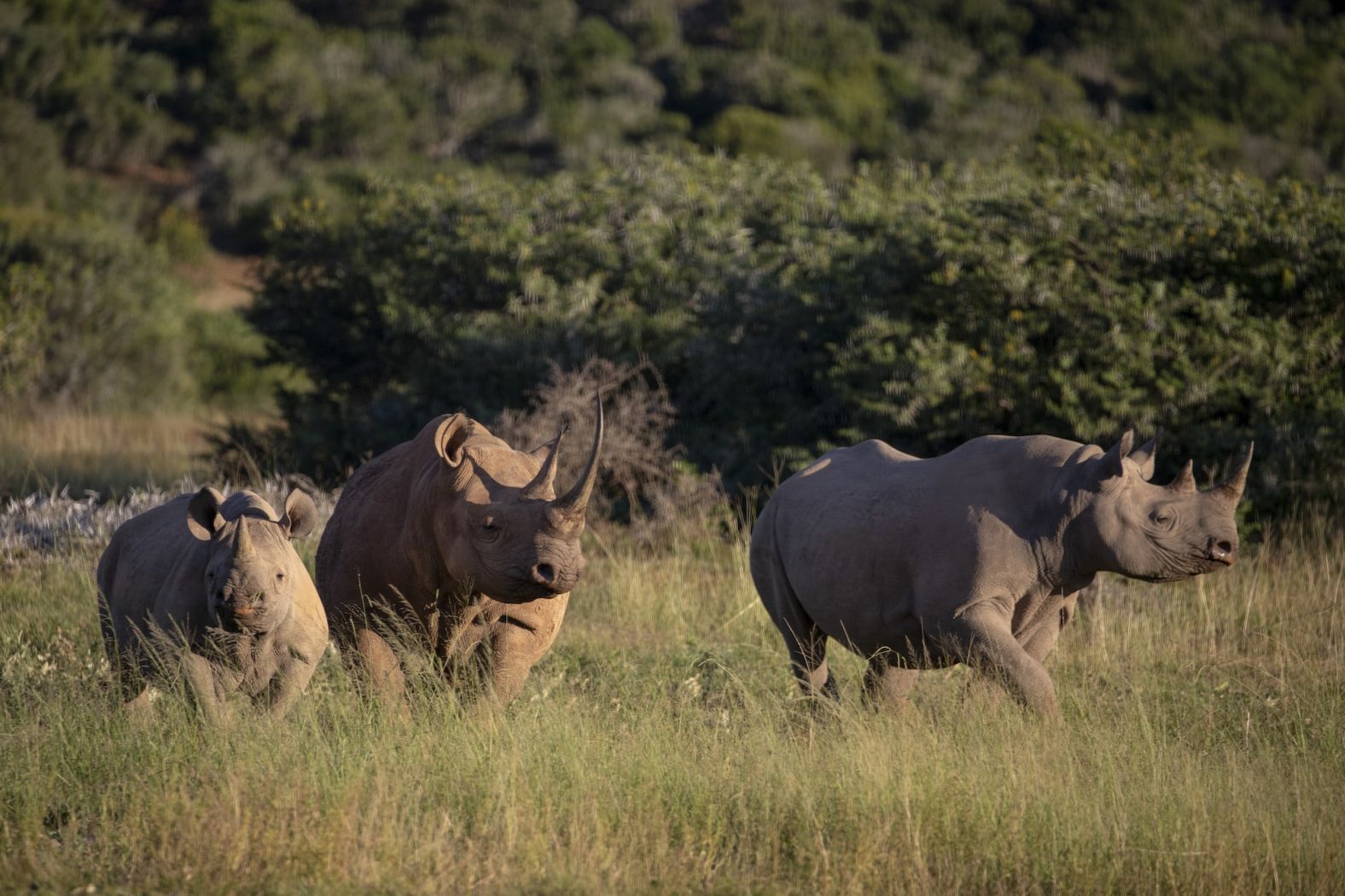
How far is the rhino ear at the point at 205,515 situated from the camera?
Result: 6375 millimetres

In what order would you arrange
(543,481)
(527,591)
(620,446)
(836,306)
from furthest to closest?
(836,306) → (620,446) → (543,481) → (527,591)

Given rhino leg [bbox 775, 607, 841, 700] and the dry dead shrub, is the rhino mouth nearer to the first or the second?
rhino leg [bbox 775, 607, 841, 700]

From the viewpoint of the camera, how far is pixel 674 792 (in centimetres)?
580

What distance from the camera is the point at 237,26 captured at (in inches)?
1770

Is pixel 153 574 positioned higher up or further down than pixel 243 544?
further down

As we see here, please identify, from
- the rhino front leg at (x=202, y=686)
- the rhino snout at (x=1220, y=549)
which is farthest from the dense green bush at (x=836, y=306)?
the rhino front leg at (x=202, y=686)

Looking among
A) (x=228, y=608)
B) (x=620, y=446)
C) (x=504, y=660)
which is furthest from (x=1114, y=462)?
(x=620, y=446)

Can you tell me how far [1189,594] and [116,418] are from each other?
46.9ft

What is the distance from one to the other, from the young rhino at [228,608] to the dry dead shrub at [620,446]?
17.2ft

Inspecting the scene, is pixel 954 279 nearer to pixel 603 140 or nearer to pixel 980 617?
pixel 980 617

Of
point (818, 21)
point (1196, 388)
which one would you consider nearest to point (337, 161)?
point (818, 21)

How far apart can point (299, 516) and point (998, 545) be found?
3039 mm

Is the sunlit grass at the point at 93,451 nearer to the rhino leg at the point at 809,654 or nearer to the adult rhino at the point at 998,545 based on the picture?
the rhino leg at the point at 809,654

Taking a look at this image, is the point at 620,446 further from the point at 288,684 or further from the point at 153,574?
the point at 288,684
